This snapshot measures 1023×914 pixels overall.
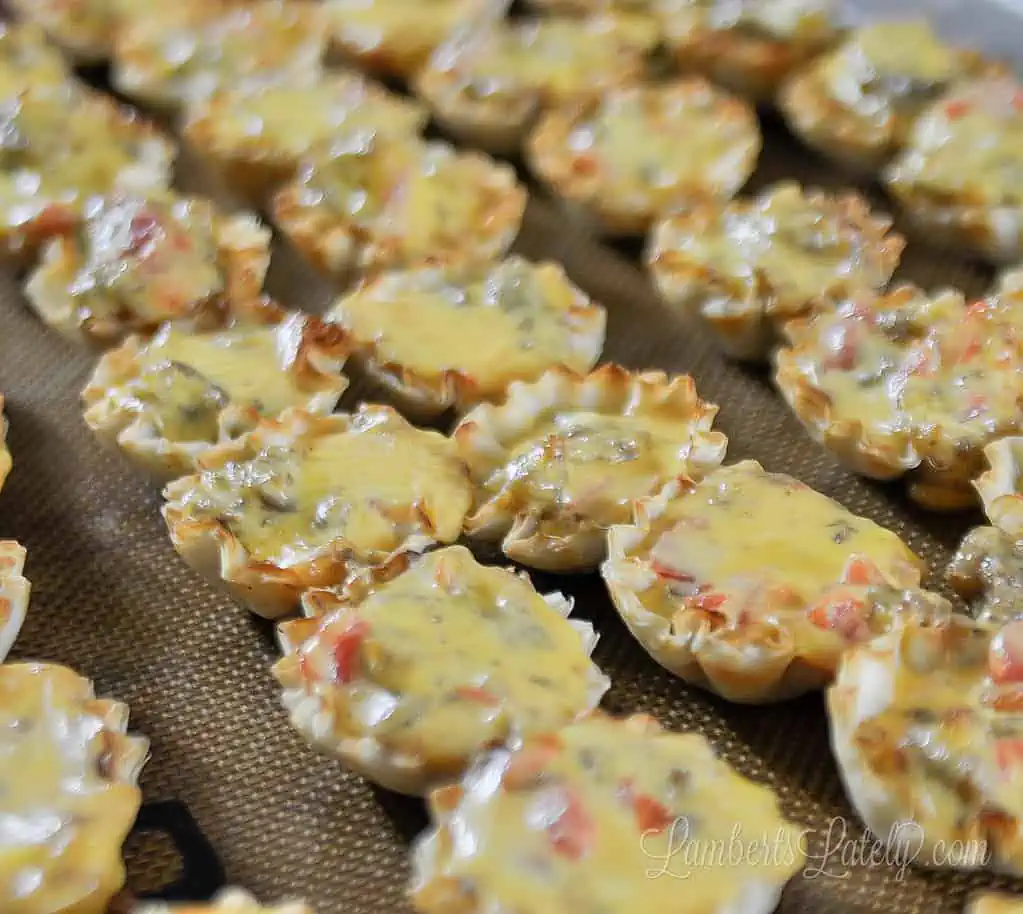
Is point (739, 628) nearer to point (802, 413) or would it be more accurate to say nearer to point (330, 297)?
point (802, 413)

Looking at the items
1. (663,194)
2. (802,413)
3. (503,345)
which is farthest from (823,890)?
(663,194)

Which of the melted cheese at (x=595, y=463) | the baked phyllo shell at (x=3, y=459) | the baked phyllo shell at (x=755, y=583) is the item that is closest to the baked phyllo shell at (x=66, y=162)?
the baked phyllo shell at (x=3, y=459)

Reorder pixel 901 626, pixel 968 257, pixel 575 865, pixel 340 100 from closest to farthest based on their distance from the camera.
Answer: pixel 575 865 < pixel 901 626 < pixel 968 257 < pixel 340 100

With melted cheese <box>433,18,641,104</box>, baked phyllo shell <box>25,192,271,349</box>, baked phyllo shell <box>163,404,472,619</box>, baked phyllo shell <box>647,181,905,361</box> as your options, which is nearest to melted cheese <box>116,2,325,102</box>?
melted cheese <box>433,18,641,104</box>

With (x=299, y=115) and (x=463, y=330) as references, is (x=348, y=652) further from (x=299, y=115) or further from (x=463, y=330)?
(x=299, y=115)

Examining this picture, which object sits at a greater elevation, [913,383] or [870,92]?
[870,92]

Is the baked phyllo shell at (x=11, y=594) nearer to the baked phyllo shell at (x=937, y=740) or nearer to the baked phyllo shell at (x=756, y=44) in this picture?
the baked phyllo shell at (x=937, y=740)

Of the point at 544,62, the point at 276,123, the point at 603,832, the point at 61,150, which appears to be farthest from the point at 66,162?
the point at 603,832
